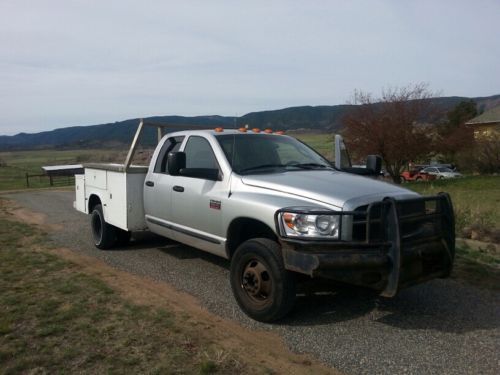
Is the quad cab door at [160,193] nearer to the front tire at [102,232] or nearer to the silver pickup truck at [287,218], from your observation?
the silver pickup truck at [287,218]

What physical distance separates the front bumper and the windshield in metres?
1.43

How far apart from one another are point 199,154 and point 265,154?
831mm

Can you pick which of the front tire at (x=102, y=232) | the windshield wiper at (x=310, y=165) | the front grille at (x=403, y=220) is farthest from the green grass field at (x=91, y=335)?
the windshield wiper at (x=310, y=165)

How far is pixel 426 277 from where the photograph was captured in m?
4.33

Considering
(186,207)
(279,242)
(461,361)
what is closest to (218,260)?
(186,207)

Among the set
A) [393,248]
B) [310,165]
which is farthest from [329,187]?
[310,165]

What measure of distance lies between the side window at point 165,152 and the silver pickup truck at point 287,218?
1.5 inches

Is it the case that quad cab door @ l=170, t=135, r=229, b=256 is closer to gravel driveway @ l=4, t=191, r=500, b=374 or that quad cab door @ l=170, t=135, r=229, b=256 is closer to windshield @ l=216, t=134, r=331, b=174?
windshield @ l=216, t=134, r=331, b=174

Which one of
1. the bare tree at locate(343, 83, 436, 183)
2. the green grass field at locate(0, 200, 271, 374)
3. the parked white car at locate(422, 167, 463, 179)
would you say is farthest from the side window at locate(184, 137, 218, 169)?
the parked white car at locate(422, 167, 463, 179)

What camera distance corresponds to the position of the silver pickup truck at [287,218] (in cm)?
404

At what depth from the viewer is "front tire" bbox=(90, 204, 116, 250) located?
7.61 m

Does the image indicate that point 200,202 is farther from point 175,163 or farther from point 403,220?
point 403,220

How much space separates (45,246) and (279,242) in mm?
5189

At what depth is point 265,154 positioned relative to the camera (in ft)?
18.8
